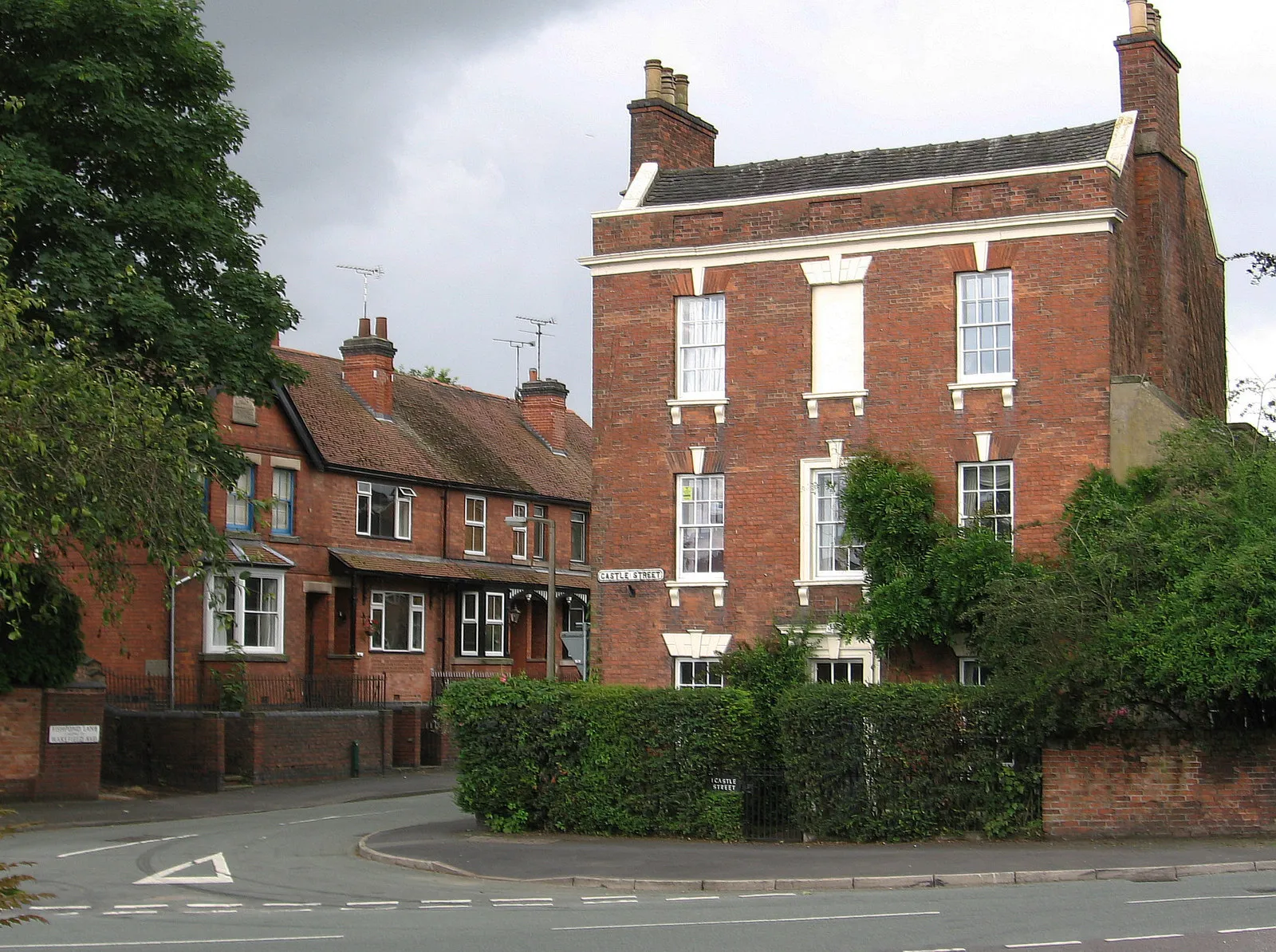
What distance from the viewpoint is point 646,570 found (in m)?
27.1

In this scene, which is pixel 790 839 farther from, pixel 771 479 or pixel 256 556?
pixel 256 556

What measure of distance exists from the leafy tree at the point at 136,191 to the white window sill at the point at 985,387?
12111 mm

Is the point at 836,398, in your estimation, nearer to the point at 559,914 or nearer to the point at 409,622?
the point at 559,914

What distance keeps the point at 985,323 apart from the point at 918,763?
8242 mm

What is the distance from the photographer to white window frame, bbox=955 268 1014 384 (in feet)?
82.1

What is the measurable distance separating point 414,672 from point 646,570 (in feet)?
57.7

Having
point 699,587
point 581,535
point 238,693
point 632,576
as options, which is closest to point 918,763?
point 699,587

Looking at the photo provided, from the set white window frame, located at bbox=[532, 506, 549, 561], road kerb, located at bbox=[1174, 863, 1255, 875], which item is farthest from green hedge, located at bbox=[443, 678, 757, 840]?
white window frame, located at bbox=[532, 506, 549, 561]

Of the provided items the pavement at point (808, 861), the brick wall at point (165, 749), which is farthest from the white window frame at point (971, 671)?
the brick wall at point (165, 749)

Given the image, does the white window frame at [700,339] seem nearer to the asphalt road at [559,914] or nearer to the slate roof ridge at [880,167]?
the slate roof ridge at [880,167]

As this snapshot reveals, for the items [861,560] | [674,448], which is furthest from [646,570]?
[861,560]

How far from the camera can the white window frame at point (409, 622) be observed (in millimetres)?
41750

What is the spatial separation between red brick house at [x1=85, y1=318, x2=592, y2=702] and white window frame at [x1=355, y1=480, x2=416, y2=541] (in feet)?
0.14

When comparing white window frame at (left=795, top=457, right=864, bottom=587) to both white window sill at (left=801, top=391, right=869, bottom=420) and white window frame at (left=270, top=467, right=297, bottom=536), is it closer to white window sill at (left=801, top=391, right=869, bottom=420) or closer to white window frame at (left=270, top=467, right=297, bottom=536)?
white window sill at (left=801, top=391, right=869, bottom=420)
